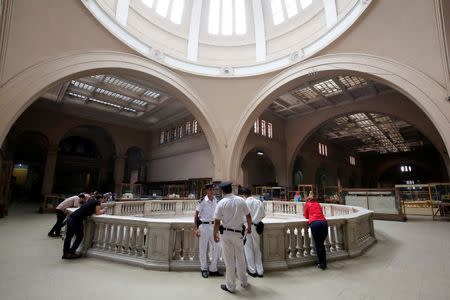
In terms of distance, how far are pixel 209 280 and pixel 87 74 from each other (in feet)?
36.9

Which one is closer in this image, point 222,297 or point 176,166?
point 222,297

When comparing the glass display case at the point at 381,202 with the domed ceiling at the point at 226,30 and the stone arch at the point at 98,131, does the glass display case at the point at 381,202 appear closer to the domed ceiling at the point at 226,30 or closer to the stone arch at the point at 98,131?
the domed ceiling at the point at 226,30

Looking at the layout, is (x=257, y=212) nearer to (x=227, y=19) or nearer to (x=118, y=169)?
(x=227, y=19)

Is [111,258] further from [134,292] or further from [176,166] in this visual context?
[176,166]

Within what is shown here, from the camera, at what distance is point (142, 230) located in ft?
16.1

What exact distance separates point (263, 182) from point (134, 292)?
2137 cm

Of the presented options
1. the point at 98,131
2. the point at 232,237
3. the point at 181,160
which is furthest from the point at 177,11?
the point at 232,237

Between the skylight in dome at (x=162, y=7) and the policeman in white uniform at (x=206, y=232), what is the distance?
48.4 feet

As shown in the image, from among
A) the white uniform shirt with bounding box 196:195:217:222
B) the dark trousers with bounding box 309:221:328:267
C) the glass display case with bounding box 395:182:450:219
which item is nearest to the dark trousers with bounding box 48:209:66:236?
the white uniform shirt with bounding box 196:195:217:222

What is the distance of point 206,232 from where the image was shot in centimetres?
453

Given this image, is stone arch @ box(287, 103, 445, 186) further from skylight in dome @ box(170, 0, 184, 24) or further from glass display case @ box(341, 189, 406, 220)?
skylight in dome @ box(170, 0, 184, 24)

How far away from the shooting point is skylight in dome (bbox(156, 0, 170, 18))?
593 inches

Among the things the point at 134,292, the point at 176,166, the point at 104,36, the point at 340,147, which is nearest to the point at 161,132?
the point at 176,166

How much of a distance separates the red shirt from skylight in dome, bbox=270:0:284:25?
1482 cm
